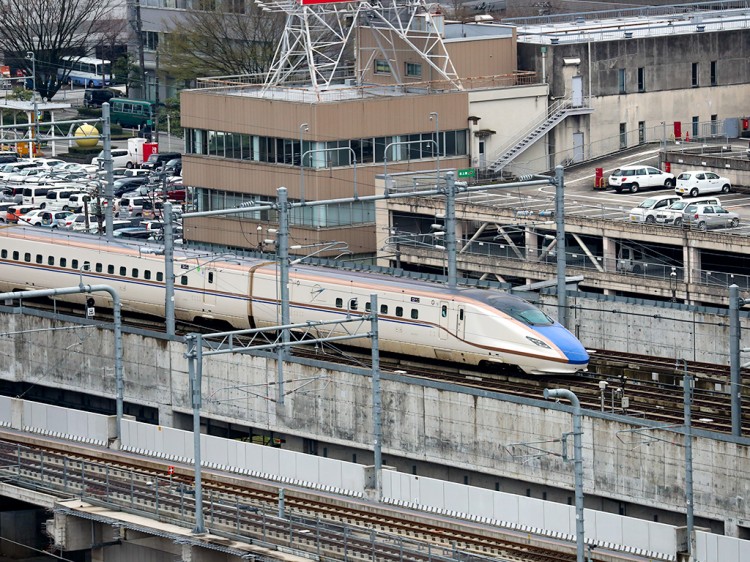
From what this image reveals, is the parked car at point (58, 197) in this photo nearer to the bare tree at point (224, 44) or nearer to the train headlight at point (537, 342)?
the bare tree at point (224, 44)

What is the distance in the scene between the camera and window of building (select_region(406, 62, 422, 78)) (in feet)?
302

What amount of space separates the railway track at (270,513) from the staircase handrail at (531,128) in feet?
117

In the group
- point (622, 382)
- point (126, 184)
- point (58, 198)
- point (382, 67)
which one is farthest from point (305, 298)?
point (126, 184)

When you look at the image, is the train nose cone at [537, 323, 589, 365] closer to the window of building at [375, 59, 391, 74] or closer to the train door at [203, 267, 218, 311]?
the train door at [203, 267, 218, 311]

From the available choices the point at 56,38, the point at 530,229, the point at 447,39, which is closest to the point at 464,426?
the point at 530,229

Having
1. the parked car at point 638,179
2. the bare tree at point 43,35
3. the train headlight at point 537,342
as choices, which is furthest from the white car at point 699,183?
the bare tree at point 43,35

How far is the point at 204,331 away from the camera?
6994 centimetres

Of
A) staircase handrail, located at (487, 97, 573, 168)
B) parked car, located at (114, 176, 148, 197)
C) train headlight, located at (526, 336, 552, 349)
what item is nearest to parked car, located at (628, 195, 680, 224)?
staircase handrail, located at (487, 97, 573, 168)

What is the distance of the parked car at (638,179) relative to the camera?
8619 centimetres

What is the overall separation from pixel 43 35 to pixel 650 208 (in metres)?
77.9

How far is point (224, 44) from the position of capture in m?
129

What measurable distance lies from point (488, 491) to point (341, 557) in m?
5.43

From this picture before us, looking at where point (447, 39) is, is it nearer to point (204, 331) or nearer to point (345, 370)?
point (204, 331)

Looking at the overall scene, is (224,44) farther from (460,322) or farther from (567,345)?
(567,345)
